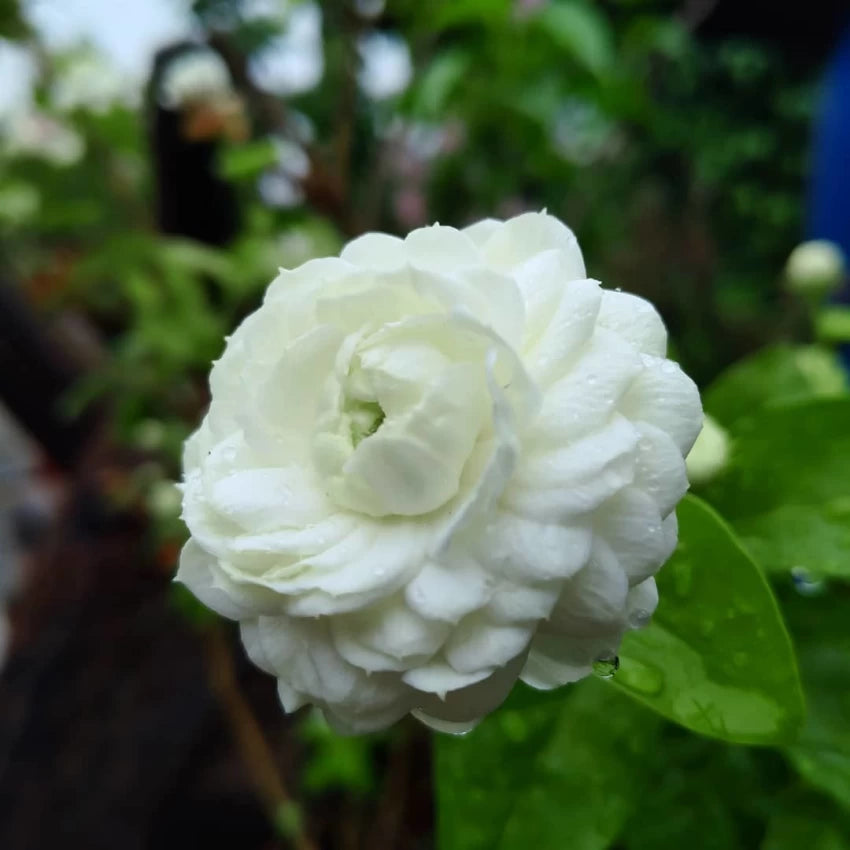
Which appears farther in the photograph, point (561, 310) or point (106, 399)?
point (106, 399)

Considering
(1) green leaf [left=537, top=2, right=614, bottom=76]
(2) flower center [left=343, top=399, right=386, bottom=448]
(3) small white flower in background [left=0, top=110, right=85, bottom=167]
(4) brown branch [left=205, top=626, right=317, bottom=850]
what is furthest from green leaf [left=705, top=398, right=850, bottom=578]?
(3) small white flower in background [left=0, top=110, right=85, bottom=167]

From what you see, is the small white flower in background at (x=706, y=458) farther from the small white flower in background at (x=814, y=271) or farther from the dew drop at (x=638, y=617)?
the small white flower in background at (x=814, y=271)

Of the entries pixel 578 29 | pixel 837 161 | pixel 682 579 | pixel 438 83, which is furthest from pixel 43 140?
pixel 682 579

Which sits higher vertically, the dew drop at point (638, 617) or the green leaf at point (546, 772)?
the dew drop at point (638, 617)

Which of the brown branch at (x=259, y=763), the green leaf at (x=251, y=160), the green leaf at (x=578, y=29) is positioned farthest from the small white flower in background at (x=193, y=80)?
the brown branch at (x=259, y=763)

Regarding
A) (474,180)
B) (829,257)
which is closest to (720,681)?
(829,257)

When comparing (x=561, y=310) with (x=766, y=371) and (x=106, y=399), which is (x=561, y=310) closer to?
(x=766, y=371)

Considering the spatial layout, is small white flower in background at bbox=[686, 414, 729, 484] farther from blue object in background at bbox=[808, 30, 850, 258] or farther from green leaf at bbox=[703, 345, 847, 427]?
blue object in background at bbox=[808, 30, 850, 258]
